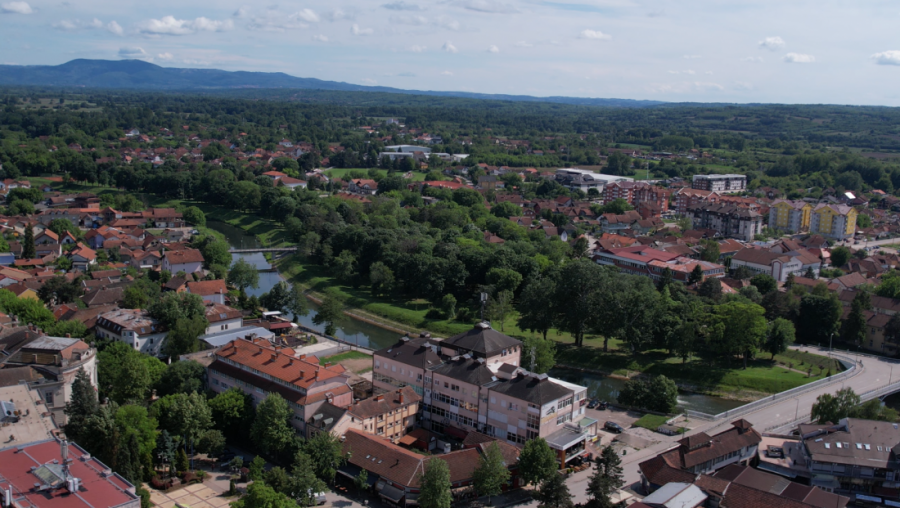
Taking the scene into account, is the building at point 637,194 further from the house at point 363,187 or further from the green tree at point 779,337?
the green tree at point 779,337

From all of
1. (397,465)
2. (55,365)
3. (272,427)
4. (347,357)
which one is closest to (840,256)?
(347,357)

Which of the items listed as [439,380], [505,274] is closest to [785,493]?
[439,380]

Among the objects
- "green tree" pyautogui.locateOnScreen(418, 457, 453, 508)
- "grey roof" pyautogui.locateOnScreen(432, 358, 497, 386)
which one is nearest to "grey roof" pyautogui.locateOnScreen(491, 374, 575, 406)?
"grey roof" pyautogui.locateOnScreen(432, 358, 497, 386)

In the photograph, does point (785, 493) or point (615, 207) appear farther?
point (615, 207)

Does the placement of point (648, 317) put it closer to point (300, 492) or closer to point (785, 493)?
point (785, 493)

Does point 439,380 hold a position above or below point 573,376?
above

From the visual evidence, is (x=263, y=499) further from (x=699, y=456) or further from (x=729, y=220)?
(x=729, y=220)
